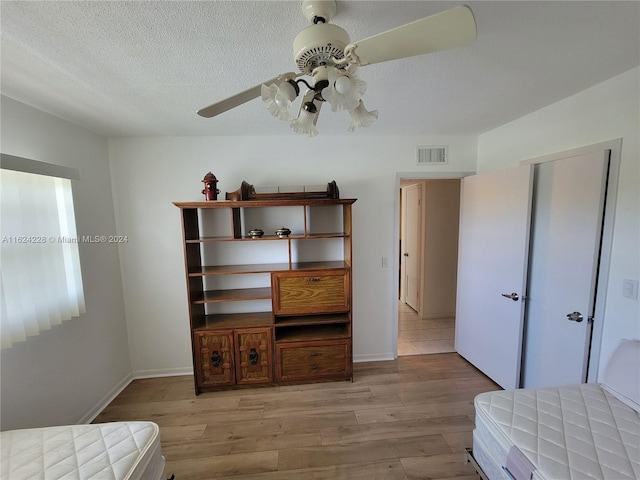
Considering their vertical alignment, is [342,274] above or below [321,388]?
above

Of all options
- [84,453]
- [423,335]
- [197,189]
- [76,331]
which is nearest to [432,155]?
[423,335]

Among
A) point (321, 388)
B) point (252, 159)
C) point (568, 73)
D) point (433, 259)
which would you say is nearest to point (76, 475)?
point (321, 388)

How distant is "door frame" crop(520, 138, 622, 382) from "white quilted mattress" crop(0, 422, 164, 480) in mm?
2709

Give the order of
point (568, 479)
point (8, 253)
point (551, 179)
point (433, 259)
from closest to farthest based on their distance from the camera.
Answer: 1. point (568, 479)
2. point (8, 253)
3. point (551, 179)
4. point (433, 259)

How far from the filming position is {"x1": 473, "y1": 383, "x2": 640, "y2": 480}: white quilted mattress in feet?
3.52

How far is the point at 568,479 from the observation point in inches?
40.3

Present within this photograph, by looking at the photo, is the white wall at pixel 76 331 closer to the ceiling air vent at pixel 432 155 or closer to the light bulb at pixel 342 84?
the light bulb at pixel 342 84

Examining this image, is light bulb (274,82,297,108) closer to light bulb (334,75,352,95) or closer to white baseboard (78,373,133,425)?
light bulb (334,75,352,95)

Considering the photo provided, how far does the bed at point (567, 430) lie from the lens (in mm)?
1085

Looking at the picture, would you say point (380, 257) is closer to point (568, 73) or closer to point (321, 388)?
point (321, 388)

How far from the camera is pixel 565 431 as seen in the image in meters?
1.24

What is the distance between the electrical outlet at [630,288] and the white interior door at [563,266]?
5.4 inches

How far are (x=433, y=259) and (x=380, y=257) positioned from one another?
1.67 m

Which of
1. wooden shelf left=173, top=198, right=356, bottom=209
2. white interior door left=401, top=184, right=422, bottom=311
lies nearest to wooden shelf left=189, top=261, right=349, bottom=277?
wooden shelf left=173, top=198, right=356, bottom=209
